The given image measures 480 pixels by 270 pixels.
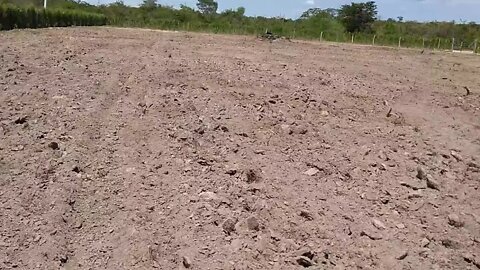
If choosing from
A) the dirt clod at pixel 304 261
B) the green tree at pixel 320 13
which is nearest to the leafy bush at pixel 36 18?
the green tree at pixel 320 13

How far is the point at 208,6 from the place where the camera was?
34750 mm

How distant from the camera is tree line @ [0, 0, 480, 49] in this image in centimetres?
2125

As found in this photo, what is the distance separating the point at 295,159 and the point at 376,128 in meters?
1.04

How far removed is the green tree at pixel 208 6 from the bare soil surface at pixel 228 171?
2835cm

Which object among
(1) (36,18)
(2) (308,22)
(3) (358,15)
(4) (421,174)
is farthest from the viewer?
(3) (358,15)

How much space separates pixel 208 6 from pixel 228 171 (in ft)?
105

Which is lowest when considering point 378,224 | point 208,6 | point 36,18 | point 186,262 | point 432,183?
point 186,262

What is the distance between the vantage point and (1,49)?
6.92 meters

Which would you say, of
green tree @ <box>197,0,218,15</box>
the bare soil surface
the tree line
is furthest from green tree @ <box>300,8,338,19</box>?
the bare soil surface

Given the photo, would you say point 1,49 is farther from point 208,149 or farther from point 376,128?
point 376,128

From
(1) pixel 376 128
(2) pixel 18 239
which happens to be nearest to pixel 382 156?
A: (1) pixel 376 128

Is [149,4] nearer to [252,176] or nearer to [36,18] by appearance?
[36,18]

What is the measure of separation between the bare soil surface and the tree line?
14.3m

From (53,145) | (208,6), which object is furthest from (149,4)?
(53,145)
